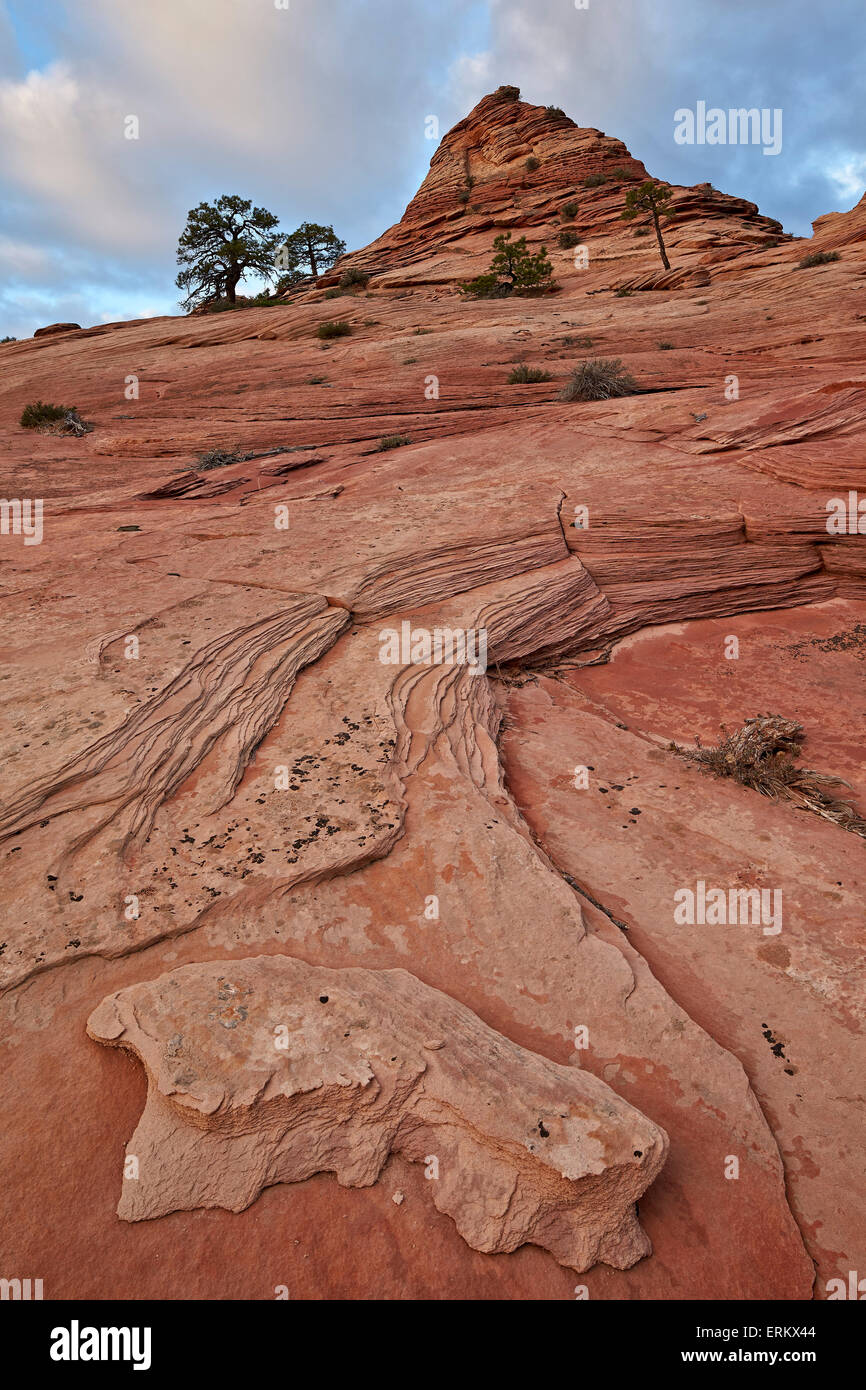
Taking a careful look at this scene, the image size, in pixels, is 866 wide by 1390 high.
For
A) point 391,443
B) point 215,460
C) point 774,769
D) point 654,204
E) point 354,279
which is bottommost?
point 774,769

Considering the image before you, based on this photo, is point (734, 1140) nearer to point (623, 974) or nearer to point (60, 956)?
point (623, 974)

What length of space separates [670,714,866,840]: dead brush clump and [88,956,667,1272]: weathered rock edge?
4137 millimetres

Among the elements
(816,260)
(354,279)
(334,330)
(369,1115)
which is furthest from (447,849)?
(354,279)

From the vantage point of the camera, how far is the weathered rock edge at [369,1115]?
10.0 ft

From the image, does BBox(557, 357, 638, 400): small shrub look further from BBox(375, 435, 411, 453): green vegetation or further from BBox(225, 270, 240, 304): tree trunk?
BBox(225, 270, 240, 304): tree trunk

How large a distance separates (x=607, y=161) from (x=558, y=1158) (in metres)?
61.8

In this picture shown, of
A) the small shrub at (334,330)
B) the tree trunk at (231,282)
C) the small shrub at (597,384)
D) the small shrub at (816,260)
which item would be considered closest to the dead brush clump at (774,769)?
the small shrub at (597,384)

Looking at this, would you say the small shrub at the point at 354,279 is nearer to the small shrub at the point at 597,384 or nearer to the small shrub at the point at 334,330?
the small shrub at the point at 334,330

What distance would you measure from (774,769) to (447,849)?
3.76m

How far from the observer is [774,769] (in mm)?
6754

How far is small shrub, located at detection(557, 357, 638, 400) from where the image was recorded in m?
17.1

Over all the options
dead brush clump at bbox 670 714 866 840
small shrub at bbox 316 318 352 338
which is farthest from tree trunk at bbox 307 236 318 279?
dead brush clump at bbox 670 714 866 840

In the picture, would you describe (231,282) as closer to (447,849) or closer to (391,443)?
(391,443)

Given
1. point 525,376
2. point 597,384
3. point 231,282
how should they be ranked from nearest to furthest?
point 597,384
point 525,376
point 231,282
